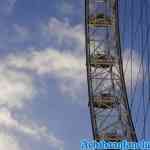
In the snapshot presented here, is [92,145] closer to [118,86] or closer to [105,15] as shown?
[118,86]

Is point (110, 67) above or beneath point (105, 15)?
beneath

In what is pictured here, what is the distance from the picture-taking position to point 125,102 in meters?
90.2

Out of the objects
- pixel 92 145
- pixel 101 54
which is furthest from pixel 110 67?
pixel 92 145

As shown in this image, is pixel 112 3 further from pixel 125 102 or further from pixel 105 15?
pixel 125 102

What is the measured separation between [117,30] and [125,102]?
8.62 m

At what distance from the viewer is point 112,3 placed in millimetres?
91812

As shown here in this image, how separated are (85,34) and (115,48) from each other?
12.8 ft

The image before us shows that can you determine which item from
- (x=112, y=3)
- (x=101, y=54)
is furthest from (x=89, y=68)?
(x=112, y=3)

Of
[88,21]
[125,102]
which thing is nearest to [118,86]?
[125,102]

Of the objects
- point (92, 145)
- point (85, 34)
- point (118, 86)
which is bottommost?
point (92, 145)

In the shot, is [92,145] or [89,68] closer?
[92,145]

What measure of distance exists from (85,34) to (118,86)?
7.17 metres

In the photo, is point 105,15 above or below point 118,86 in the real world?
above

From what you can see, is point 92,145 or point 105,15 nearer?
point 92,145
